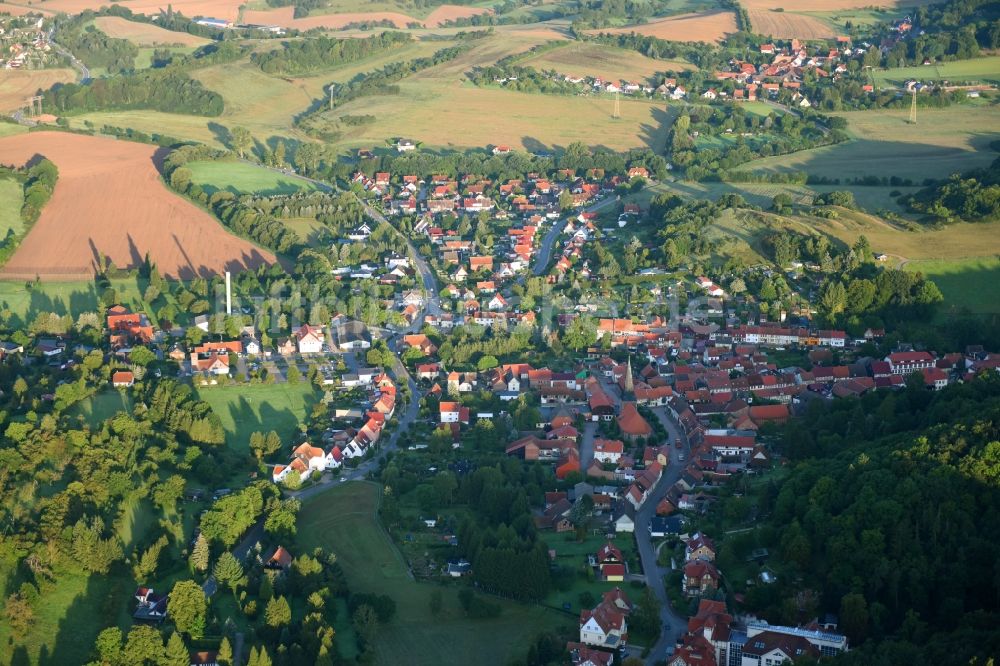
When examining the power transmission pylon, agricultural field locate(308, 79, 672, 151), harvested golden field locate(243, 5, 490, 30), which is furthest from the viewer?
harvested golden field locate(243, 5, 490, 30)

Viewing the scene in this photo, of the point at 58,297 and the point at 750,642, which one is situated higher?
the point at 750,642

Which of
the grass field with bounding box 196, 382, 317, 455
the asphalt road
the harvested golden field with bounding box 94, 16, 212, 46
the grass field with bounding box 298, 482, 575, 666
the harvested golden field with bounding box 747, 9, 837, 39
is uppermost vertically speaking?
the harvested golden field with bounding box 747, 9, 837, 39

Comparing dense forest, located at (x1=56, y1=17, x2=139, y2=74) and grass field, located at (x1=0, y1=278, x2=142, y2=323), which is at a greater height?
dense forest, located at (x1=56, y1=17, x2=139, y2=74)

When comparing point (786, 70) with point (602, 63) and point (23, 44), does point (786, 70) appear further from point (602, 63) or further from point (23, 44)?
point (23, 44)

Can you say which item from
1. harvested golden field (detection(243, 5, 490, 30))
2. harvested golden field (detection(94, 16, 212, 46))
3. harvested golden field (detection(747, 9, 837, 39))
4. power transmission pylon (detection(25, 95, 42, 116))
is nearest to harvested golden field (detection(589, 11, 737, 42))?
harvested golden field (detection(747, 9, 837, 39))

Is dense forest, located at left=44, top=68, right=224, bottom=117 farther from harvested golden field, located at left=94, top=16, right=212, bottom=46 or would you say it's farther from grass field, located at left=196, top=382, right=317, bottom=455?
grass field, located at left=196, top=382, right=317, bottom=455

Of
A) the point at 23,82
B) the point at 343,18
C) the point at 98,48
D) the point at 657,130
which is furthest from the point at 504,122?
the point at 343,18
